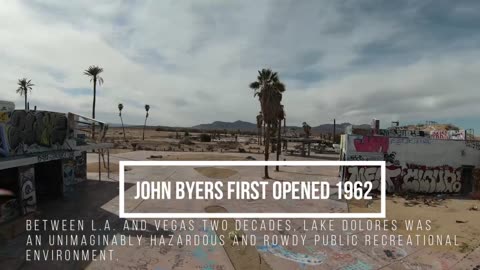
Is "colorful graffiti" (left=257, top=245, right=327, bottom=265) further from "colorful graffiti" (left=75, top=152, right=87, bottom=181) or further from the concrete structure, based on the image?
"colorful graffiti" (left=75, top=152, right=87, bottom=181)

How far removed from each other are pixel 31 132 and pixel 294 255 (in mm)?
16854

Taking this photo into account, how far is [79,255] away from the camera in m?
13.3

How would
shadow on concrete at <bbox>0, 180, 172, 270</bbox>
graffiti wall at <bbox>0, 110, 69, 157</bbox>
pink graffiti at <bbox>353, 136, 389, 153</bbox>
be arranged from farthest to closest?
pink graffiti at <bbox>353, 136, 389, 153</bbox>, graffiti wall at <bbox>0, 110, 69, 157</bbox>, shadow on concrete at <bbox>0, 180, 172, 270</bbox>

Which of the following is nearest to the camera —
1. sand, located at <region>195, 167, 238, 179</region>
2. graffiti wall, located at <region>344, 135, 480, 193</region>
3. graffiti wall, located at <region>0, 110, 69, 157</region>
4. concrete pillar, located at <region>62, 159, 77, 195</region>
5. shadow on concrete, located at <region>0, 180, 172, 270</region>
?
shadow on concrete, located at <region>0, 180, 172, 270</region>

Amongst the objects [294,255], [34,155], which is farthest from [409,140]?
[34,155]

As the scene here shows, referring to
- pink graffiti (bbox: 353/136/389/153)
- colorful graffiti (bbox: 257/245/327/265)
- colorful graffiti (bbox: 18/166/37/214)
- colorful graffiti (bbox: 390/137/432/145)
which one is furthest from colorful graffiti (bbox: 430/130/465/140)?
colorful graffiti (bbox: 18/166/37/214)

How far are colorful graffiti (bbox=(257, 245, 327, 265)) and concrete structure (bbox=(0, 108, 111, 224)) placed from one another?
1267 cm

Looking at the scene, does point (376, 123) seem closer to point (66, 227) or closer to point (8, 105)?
point (66, 227)

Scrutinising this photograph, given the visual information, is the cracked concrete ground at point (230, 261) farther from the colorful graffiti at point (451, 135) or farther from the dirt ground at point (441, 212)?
the colorful graffiti at point (451, 135)

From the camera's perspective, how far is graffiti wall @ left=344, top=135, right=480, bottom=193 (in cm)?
2736

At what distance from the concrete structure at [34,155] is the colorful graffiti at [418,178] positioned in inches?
905

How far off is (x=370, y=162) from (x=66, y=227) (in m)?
23.2

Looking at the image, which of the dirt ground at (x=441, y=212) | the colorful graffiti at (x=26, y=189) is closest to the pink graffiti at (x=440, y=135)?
the dirt ground at (x=441, y=212)

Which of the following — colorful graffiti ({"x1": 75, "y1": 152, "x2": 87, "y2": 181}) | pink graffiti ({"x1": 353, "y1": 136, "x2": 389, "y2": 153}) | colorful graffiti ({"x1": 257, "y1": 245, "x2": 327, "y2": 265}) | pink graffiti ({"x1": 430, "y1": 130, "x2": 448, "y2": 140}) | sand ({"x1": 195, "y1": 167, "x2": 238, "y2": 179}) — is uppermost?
pink graffiti ({"x1": 430, "y1": 130, "x2": 448, "y2": 140})
